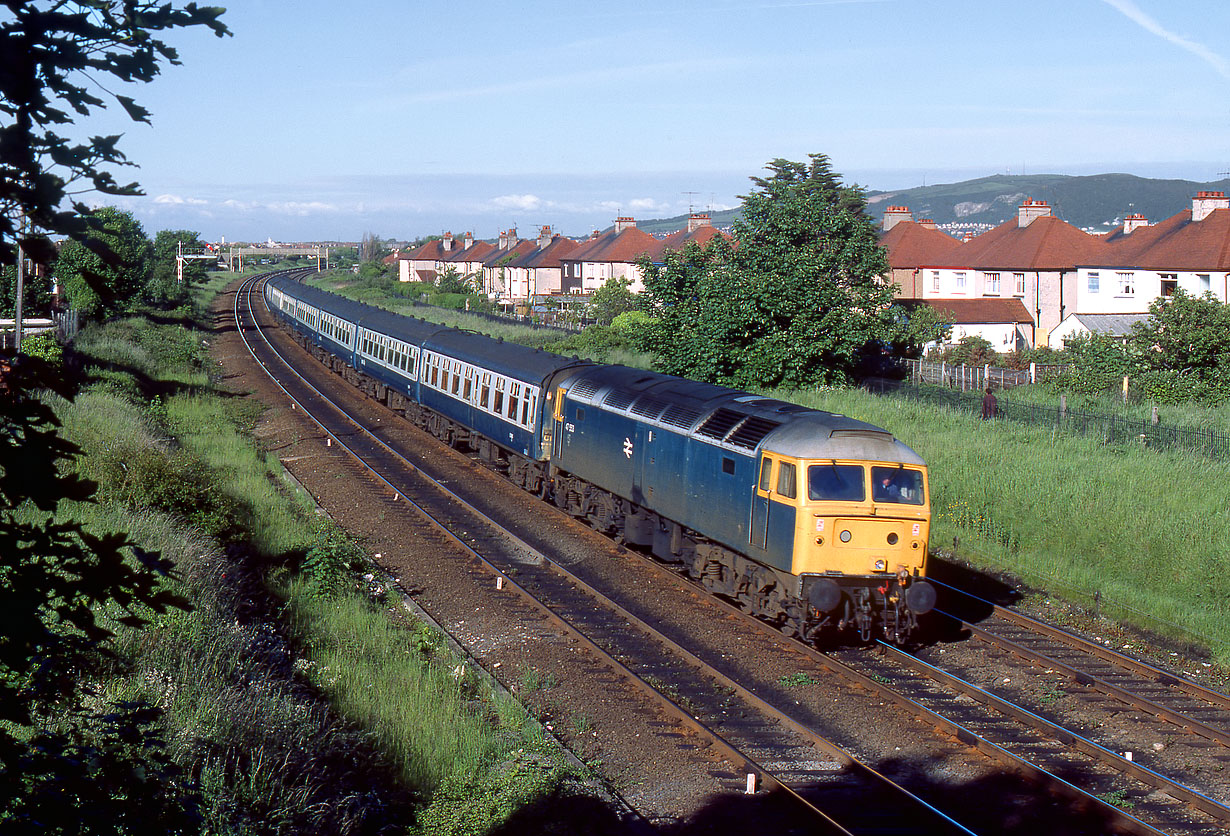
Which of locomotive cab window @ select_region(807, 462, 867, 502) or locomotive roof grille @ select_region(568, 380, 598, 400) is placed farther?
locomotive roof grille @ select_region(568, 380, 598, 400)

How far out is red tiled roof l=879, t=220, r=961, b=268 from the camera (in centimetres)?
6419

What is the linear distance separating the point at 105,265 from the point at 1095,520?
16.8 metres

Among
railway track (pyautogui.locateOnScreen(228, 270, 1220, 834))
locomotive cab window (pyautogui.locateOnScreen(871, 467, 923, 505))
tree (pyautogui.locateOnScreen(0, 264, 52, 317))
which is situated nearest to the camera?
railway track (pyautogui.locateOnScreen(228, 270, 1220, 834))

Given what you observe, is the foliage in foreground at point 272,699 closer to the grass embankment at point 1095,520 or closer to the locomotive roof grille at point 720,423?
the locomotive roof grille at point 720,423

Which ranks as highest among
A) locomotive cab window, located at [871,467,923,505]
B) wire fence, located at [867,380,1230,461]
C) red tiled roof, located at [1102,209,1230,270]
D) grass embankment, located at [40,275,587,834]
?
red tiled roof, located at [1102,209,1230,270]

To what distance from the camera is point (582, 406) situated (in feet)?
62.5

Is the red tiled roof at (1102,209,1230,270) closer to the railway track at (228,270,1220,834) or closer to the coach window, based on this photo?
the coach window

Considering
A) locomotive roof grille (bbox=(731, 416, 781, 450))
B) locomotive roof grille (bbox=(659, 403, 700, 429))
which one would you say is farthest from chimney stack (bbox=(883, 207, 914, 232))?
locomotive roof grille (bbox=(731, 416, 781, 450))

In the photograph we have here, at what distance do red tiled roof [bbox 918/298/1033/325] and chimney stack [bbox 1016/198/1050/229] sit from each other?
8.55 m

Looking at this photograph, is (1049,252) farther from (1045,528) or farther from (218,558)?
(218,558)

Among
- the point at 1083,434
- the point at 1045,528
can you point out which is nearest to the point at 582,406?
the point at 1045,528

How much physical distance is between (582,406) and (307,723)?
34.3 feet

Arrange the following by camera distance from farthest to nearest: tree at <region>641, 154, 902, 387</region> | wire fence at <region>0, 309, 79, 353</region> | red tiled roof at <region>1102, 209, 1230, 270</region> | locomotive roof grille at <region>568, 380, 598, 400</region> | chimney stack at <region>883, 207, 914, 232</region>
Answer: chimney stack at <region>883, 207, 914, 232</region>
red tiled roof at <region>1102, 209, 1230, 270</region>
wire fence at <region>0, 309, 79, 353</region>
tree at <region>641, 154, 902, 387</region>
locomotive roof grille at <region>568, 380, 598, 400</region>

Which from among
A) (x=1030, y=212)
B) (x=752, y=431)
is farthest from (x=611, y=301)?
(x=752, y=431)
